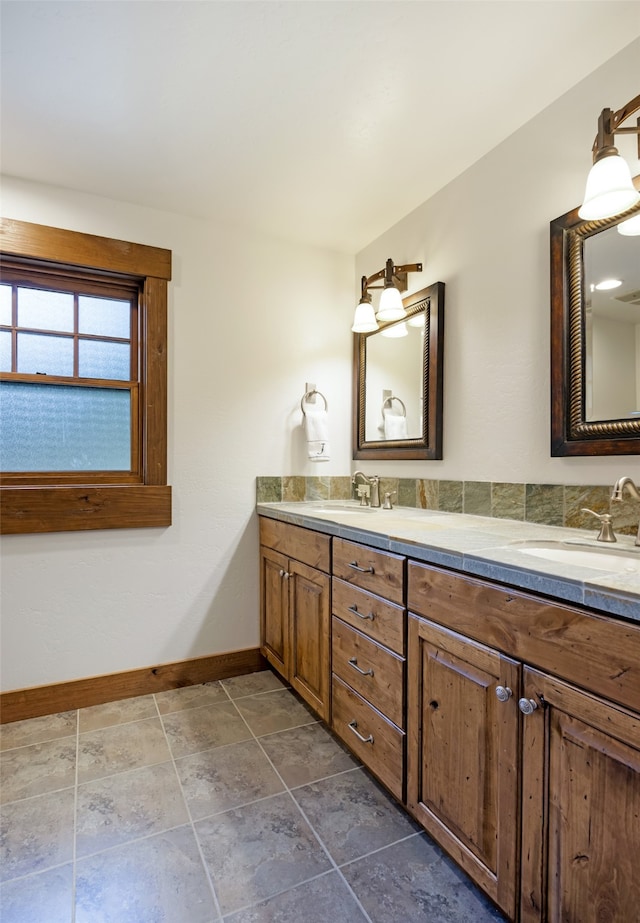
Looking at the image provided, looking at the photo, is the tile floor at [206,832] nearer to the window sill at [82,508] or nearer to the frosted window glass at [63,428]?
the window sill at [82,508]

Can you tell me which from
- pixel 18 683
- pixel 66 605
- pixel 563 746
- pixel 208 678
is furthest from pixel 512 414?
pixel 18 683

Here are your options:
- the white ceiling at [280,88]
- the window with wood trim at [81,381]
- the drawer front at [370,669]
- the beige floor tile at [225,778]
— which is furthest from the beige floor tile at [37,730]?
the white ceiling at [280,88]

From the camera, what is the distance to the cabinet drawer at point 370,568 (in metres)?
1.39

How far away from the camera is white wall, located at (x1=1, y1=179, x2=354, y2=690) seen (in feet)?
6.89

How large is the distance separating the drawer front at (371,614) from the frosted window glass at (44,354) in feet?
5.17

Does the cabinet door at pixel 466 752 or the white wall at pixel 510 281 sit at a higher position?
the white wall at pixel 510 281

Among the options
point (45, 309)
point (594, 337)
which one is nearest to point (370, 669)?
point (594, 337)

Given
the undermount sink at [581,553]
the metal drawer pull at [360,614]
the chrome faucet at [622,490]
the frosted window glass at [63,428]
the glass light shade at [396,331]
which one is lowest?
the metal drawer pull at [360,614]

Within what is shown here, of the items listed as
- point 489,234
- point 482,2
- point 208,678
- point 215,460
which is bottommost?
point 208,678

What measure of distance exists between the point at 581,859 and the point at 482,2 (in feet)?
6.49

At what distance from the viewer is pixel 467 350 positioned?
6.45ft

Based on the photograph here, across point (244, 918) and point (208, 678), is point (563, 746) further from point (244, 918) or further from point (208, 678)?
point (208, 678)

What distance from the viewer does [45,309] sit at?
85.2 inches

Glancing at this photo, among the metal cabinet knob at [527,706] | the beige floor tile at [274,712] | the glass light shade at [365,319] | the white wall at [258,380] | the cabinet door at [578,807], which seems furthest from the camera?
the glass light shade at [365,319]
